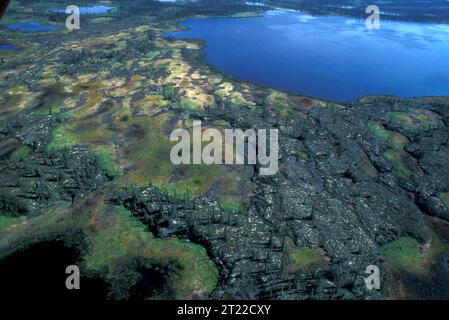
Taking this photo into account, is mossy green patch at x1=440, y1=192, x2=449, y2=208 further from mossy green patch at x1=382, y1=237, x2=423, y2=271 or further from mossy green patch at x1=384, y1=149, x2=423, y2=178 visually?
mossy green patch at x1=382, y1=237, x2=423, y2=271

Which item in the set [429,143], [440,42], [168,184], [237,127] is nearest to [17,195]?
[168,184]

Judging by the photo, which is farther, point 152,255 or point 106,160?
point 106,160

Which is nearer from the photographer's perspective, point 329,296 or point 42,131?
point 329,296

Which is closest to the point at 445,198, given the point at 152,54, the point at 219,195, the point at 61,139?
the point at 219,195

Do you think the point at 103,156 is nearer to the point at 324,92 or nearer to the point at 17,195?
the point at 17,195

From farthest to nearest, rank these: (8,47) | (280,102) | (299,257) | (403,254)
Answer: (8,47), (280,102), (403,254), (299,257)

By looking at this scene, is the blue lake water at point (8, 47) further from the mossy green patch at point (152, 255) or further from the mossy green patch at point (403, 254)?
the mossy green patch at point (403, 254)

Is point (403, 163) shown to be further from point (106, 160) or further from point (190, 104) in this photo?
point (106, 160)
